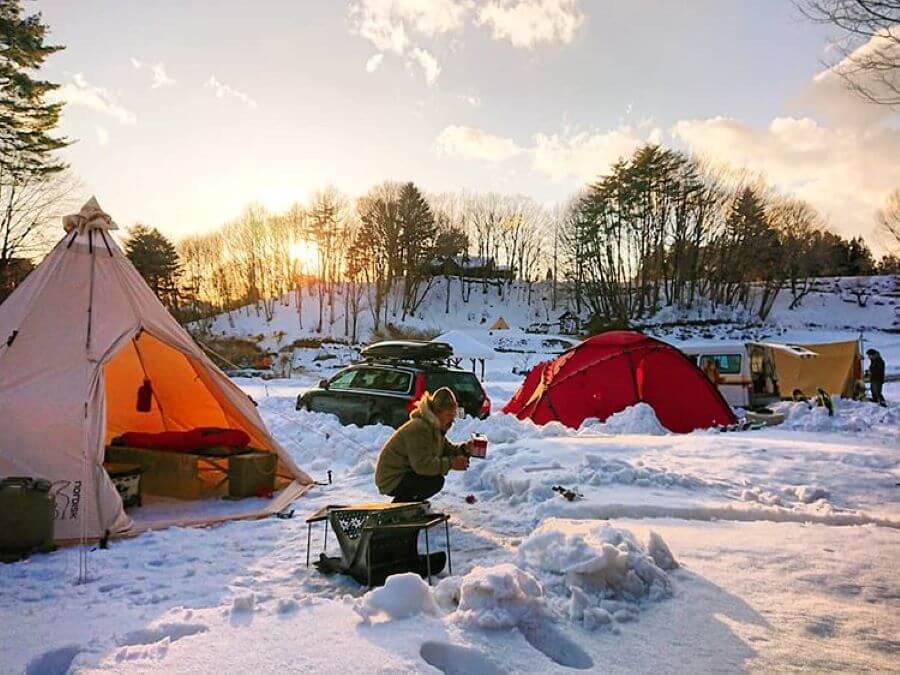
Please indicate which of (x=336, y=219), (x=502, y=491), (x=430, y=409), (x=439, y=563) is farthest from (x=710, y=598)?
(x=336, y=219)

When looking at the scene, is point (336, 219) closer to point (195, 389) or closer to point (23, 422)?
point (195, 389)

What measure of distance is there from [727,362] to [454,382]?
769 cm

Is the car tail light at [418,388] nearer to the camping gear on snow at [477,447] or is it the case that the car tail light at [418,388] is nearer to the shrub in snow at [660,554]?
the camping gear on snow at [477,447]

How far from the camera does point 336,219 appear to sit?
5200 centimetres

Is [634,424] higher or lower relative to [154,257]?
lower

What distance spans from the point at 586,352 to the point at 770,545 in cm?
792

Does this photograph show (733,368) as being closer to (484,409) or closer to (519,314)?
(484,409)

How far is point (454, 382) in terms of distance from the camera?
1107 cm

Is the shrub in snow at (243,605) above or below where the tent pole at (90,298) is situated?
below

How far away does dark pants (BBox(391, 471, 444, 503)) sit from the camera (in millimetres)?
5789

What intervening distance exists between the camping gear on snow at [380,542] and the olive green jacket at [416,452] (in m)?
0.68

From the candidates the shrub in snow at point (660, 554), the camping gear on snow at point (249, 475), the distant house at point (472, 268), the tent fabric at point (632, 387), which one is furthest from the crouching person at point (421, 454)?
the distant house at point (472, 268)

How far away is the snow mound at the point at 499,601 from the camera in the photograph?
3.32 meters

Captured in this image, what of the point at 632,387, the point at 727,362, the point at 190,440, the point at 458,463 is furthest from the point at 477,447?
the point at 727,362
